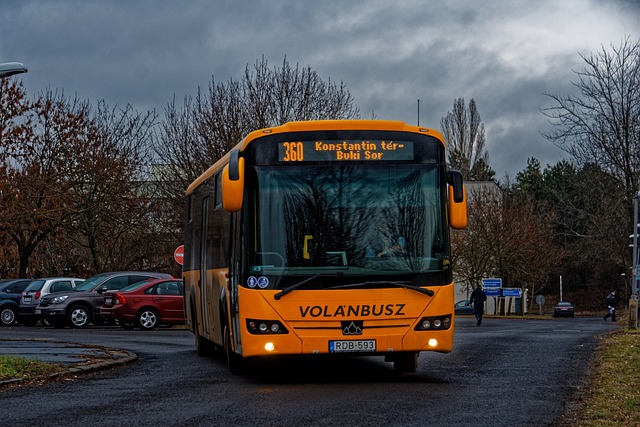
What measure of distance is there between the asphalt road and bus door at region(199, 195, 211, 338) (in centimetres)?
70

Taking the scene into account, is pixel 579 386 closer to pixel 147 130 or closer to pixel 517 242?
pixel 147 130

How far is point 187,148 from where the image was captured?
1829 inches

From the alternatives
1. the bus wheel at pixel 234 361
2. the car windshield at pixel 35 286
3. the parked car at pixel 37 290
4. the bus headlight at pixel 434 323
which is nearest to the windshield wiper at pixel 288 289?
the bus headlight at pixel 434 323

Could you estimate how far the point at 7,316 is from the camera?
39.9 m

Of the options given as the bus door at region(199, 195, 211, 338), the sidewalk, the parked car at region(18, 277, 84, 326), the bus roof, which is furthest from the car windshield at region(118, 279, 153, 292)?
the bus roof

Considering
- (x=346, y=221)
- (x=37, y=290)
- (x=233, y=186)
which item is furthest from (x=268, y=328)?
(x=37, y=290)

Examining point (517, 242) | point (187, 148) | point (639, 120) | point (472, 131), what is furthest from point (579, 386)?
point (472, 131)

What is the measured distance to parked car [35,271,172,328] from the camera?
114 feet

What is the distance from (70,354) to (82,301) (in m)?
15.6

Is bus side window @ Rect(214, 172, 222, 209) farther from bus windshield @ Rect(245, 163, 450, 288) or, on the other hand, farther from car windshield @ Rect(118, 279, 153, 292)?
car windshield @ Rect(118, 279, 153, 292)

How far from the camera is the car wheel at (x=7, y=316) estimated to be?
39.8 m

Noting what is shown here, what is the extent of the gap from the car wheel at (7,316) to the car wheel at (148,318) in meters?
8.88

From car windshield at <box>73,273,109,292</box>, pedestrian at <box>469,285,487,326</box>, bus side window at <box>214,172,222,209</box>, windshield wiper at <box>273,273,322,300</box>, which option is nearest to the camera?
windshield wiper at <box>273,273,322,300</box>

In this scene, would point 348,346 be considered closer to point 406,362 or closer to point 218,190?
point 406,362
